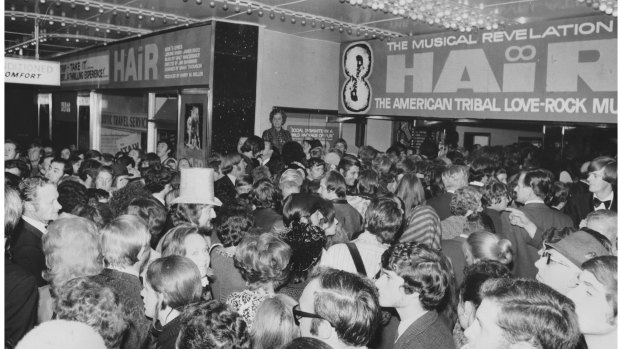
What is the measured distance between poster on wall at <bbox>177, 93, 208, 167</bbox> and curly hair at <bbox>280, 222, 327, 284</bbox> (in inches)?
222

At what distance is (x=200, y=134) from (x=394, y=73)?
342cm

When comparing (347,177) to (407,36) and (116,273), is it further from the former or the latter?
(407,36)

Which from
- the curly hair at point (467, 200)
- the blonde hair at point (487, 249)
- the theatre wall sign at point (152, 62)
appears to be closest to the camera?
the blonde hair at point (487, 249)

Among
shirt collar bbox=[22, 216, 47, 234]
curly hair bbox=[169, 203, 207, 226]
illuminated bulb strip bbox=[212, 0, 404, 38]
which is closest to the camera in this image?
shirt collar bbox=[22, 216, 47, 234]

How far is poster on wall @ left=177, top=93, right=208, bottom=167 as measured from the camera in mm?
8898

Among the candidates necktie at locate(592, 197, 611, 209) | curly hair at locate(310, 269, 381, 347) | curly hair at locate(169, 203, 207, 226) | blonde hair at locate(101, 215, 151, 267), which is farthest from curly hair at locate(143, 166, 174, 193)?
necktie at locate(592, 197, 611, 209)

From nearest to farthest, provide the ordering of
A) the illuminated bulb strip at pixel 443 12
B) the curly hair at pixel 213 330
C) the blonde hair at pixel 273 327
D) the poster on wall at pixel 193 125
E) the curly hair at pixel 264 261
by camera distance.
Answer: the curly hair at pixel 213 330, the blonde hair at pixel 273 327, the curly hair at pixel 264 261, the illuminated bulb strip at pixel 443 12, the poster on wall at pixel 193 125

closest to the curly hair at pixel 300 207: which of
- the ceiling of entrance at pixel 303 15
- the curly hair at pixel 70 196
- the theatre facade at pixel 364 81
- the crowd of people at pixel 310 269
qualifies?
the crowd of people at pixel 310 269

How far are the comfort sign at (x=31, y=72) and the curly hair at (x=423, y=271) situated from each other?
6.78m

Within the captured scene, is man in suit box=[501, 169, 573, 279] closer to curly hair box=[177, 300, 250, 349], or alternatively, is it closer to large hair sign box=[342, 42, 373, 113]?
curly hair box=[177, 300, 250, 349]

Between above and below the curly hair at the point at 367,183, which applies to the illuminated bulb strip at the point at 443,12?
above

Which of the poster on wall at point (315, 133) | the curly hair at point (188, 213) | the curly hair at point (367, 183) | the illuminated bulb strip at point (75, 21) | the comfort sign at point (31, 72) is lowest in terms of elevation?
the curly hair at point (188, 213)

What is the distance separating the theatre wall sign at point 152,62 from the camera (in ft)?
29.0

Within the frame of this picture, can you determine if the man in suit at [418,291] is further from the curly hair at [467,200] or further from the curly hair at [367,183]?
the curly hair at [367,183]
